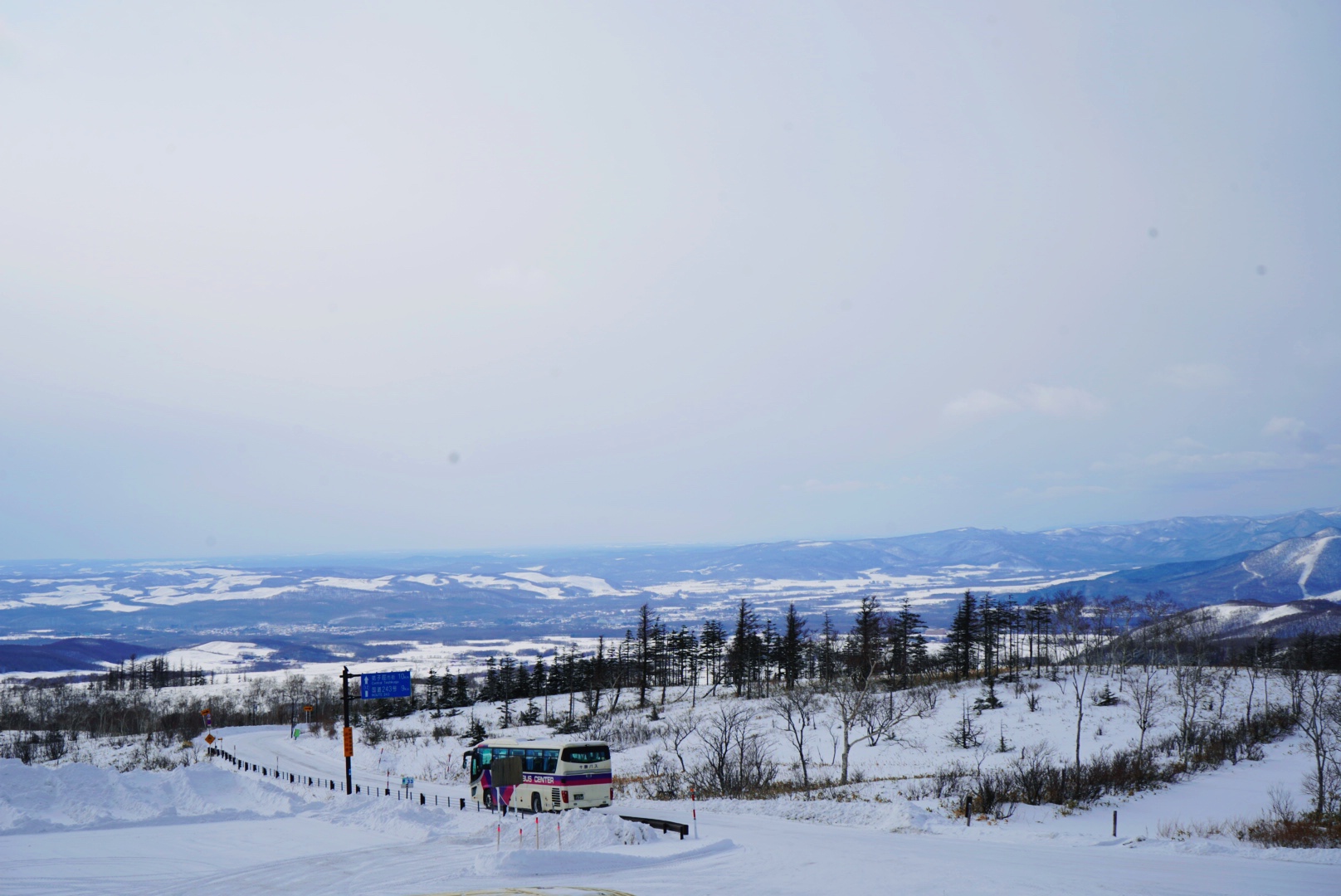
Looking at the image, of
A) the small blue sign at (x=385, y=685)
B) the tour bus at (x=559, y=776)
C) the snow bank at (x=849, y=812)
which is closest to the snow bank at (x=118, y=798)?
the tour bus at (x=559, y=776)

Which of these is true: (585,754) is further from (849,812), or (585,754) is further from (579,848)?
(849,812)

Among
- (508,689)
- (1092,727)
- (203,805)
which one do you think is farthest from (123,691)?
(1092,727)

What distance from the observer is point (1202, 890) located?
18.4 metres

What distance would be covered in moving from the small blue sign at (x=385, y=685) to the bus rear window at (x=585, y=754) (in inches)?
720

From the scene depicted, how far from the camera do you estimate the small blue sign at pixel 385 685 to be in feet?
159

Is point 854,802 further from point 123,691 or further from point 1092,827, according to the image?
point 123,691

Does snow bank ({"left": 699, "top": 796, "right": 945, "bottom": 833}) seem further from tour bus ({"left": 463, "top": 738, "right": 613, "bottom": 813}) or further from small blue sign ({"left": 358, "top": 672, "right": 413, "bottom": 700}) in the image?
small blue sign ({"left": 358, "top": 672, "right": 413, "bottom": 700})

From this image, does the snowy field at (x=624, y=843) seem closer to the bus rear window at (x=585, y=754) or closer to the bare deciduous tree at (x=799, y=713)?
the bus rear window at (x=585, y=754)

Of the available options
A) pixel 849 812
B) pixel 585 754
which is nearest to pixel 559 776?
pixel 585 754

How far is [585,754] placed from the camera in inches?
1312

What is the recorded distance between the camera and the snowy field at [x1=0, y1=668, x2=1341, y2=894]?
65.5 feet

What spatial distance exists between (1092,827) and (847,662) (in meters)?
68.6

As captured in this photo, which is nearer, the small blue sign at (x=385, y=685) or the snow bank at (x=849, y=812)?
the snow bank at (x=849, y=812)

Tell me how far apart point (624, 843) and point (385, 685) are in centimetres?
2971
